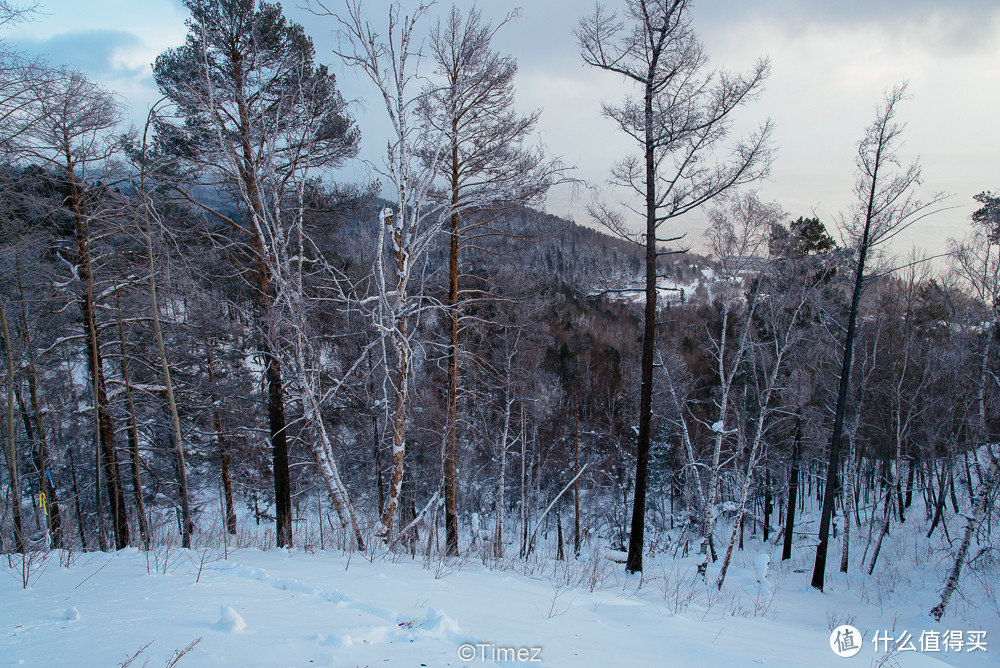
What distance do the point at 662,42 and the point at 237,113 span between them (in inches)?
291

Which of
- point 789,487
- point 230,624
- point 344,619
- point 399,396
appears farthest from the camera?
point 789,487

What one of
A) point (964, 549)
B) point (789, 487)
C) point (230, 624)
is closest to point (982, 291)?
point (964, 549)

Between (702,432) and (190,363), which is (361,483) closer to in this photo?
(190,363)

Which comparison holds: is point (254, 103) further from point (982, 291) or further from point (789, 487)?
point (789, 487)

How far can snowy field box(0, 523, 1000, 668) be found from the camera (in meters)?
2.06

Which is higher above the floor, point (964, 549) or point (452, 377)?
Result: point (452, 377)

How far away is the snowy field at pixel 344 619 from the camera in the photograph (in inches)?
81.1

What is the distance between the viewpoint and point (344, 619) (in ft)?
8.48

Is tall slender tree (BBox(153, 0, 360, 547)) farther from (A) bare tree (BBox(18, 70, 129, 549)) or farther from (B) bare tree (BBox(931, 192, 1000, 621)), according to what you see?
(B) bare tree (BBox(931, 192, 1000, 621))

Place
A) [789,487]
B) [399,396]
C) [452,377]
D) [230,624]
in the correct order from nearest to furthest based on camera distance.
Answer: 1. [230,624]
2. [399,396]
3. [452,377]
4. [789,487]

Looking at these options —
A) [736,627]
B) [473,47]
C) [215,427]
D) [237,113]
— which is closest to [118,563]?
[736,627]

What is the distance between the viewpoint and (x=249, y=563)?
415cm

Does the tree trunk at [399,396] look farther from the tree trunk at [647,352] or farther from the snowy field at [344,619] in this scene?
the tree trunk at [647,352]

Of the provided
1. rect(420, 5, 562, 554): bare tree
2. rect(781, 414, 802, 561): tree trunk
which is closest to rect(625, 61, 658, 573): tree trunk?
rect(420, 5, 562, 554): bare tree
